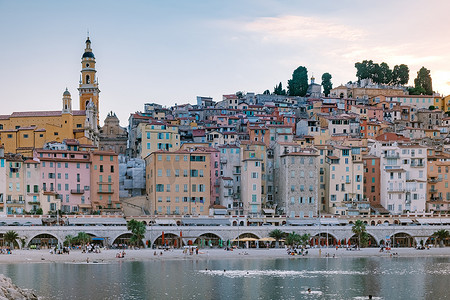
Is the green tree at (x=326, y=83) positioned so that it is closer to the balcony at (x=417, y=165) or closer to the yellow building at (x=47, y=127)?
the yellow building at (x=47, y=127)

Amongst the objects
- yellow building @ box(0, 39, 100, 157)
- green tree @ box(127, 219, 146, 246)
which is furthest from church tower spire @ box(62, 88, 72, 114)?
green tree @ box(127, 219, 146, 246)

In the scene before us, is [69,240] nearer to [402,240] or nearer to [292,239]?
[292,239]

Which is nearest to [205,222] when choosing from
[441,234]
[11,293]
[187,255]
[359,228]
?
[187,255]

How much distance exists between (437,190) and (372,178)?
32.1 ft

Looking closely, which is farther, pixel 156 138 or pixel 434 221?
pixel 156 138

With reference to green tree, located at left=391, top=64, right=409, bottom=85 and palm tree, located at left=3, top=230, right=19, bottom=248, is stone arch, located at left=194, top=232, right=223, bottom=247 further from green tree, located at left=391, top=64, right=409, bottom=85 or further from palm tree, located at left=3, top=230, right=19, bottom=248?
green tree, located at left=391, top=64, right=409, bottom=85

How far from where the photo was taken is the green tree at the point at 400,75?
568 ft

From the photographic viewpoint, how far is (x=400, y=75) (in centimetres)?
17338

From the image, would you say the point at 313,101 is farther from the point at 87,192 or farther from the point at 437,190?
the point at 87,192

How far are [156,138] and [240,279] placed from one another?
48953 mm

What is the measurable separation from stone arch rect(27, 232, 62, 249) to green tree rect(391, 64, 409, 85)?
10857cm

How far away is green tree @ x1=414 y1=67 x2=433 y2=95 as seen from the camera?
17212 centimetres

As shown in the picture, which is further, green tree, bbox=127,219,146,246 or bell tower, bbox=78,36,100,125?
bell tower, bbox=78,36,100,125

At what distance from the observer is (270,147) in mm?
111812
